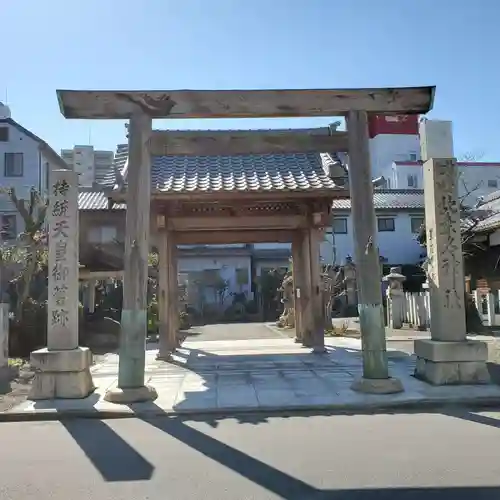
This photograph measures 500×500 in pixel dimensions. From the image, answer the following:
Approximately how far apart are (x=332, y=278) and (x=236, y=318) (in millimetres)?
13446

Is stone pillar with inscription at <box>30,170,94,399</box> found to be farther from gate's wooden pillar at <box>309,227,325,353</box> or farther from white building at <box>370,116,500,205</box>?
white building at <box>370,116,500,205</box>

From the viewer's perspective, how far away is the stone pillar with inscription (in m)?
9.30

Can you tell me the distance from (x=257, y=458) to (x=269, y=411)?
2.42 m

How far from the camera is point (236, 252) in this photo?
42.3 metres

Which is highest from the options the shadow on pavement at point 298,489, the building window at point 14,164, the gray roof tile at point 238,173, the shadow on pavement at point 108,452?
the building window at point 14,164

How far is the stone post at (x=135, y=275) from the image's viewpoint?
9234mm

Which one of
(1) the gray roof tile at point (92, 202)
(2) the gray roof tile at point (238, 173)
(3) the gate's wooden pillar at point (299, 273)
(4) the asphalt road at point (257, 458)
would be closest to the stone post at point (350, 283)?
(1) the gray roof tile at point (92, 202)

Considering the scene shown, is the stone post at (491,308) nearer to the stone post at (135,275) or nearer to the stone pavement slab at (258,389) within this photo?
→ the stone pavement slab at (258,389)

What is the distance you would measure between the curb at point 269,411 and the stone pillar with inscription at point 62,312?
0.94m

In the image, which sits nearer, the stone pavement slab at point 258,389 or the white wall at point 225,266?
the stone pavement slab at point 258,389

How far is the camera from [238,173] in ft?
51.6

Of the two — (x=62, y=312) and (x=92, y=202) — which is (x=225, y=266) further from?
(x=62, y=312)

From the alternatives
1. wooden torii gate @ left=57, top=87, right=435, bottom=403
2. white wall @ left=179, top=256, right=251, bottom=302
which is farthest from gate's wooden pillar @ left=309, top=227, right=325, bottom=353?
white wall @ left=179, top=256, right=251, bottom=302

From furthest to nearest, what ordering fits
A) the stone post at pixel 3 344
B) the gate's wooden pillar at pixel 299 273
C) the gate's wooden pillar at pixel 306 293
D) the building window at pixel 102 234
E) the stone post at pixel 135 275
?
the building window at pixel 102 234, the gate's wooden pillar at pixel 299 273, the gate's wooden pillar at pixel 306 293, the stone post at pixel 3 344, the stone post at pixel 135 275
